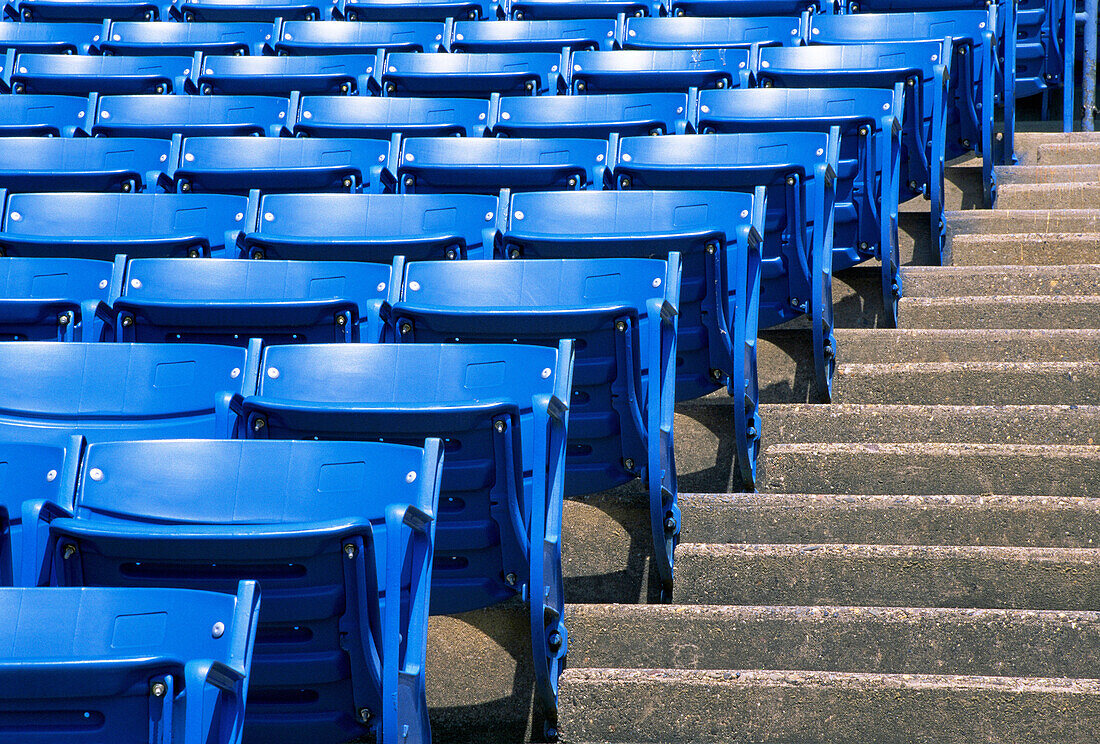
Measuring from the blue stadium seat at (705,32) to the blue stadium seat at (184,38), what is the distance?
5.23 feet

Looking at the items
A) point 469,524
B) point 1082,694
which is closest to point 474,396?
point 469,524

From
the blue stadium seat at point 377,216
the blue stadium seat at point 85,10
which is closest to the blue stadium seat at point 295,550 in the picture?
the blue stadium seat at point 377,216

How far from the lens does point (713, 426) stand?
3193mm

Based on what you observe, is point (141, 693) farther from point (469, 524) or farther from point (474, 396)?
point (474, 396)

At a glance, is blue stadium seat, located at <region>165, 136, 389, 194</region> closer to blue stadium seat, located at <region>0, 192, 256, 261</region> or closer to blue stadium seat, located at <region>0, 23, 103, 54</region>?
blue stadium seat, located at <region>0, 192, 256, 261</region>

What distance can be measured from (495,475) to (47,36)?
4357 millimetres

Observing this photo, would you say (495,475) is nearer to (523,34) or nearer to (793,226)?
(793,226)

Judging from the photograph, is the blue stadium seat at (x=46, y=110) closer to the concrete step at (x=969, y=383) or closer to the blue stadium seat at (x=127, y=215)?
the blue stadium seat at (x=127, y=215)

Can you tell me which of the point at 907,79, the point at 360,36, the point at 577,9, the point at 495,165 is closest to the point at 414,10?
→ the point at 360,36

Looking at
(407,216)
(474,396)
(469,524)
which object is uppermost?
(407,216)

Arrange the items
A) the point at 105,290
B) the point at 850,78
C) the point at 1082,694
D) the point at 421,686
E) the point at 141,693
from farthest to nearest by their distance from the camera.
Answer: the point at 850,78 → the point at 105,290 → the point at 1082,694 → the point at 421,686 → the point at 141,693

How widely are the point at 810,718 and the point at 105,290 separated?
191cm

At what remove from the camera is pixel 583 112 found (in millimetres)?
4387

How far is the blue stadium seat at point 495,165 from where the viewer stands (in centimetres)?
366
